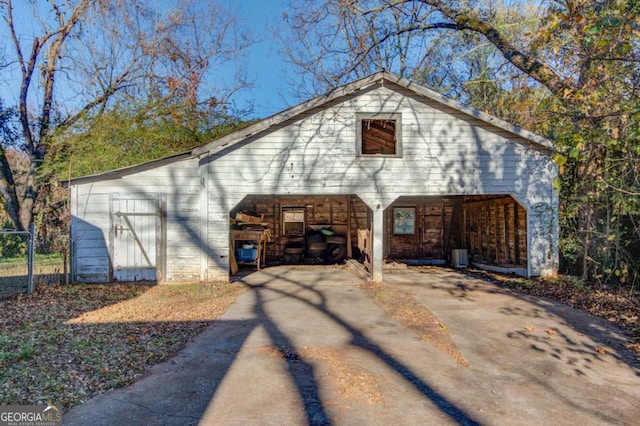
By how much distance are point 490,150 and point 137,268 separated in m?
9.36

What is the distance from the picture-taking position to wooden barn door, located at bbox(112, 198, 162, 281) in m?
9.52

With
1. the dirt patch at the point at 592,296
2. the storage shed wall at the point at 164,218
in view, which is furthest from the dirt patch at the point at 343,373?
the storage shed wall at the point at 164,218

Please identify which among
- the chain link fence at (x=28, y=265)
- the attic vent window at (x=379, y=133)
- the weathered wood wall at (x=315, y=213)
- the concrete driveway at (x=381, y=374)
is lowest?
the concrete driveway at (x=381, y=374)

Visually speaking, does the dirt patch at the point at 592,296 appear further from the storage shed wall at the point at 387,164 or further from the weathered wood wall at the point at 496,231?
the weathered wood wall at the point at 496,231

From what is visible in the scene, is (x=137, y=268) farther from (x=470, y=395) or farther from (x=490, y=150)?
(x=490, y=150)

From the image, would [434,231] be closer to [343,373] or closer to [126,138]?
[343,373]

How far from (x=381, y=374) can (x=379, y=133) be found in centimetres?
1047

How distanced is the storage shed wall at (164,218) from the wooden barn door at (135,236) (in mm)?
152

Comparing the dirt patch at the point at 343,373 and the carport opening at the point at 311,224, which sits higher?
the carport opening at the point at 311,224

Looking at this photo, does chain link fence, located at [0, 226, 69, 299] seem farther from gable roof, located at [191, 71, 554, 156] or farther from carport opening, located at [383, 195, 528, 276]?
carport opening, located at [383, 195, 528, 276]

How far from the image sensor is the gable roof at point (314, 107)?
369 inches

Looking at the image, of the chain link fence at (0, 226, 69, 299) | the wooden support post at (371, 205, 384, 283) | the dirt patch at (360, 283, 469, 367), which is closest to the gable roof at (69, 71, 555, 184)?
the chain link fence at (0, 226, 69, 299)

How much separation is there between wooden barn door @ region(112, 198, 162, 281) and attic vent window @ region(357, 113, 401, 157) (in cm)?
539

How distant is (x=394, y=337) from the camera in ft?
18.3
